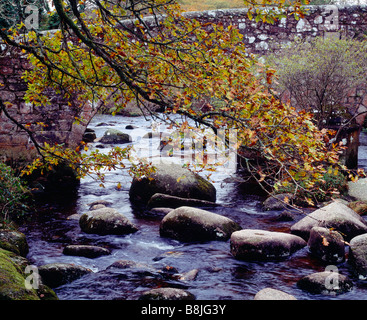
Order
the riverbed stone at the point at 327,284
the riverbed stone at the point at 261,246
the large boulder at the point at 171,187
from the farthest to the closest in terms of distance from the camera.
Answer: the large boulder at the point at 171,187
the riverbed stone at the point at 261,246
the riverbed stone at the point at 327,284

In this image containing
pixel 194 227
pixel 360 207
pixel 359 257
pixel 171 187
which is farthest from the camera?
pixel 171 187

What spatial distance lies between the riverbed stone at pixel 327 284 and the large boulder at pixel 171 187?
161 inches

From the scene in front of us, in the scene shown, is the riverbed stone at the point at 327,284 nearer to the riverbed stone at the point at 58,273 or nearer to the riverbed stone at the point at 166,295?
the riverbed stone at the point at 166,295

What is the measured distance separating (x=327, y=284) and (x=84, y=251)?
131 inches

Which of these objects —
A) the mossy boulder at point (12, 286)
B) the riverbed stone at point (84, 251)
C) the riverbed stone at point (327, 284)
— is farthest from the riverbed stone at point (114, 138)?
the mossy boulder at point (12, 286)

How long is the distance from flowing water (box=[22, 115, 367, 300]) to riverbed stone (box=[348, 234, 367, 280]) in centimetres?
11

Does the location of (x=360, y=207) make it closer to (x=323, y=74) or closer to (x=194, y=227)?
(x=323, y=74)

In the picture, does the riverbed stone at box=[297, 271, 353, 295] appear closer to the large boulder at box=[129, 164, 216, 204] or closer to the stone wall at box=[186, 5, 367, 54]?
the large boulder at box=[129, 164, 216, 204]

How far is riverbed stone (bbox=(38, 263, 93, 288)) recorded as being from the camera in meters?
4.36

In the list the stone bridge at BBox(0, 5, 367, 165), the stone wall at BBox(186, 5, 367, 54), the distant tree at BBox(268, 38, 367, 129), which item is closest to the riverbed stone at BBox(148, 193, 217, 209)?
the stone bridge at BBox(0, 5, 367, 165)

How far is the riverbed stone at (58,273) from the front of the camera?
4363mm

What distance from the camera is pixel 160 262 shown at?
5.19 m

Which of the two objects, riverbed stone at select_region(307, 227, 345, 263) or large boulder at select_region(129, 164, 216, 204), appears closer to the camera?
riverbed stone at select_region(307, 227, 345, 263)

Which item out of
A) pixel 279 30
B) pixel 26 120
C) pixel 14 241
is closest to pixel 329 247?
pixel 14 241
